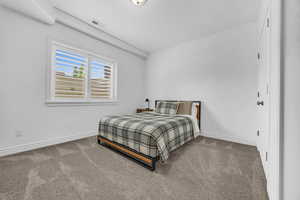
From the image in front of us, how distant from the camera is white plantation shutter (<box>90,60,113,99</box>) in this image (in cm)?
319

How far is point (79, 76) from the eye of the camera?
2930 millimetres

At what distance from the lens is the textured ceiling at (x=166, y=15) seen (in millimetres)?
2160

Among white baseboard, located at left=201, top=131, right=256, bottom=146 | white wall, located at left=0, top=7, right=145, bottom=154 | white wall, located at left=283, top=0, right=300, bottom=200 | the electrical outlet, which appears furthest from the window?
white wall, located at left=283, top=0, right=300, bottom=200

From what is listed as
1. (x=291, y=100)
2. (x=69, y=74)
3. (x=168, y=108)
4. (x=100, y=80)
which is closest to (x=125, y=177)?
(x=291, y=100)

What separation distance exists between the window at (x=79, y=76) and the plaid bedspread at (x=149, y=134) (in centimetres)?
113

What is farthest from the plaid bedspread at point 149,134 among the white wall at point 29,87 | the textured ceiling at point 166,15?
the textured ceiling at point 166,15

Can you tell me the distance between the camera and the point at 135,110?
14.4 ft

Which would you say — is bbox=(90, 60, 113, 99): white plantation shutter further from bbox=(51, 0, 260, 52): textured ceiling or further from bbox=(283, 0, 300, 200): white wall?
bbox=(283, 0, 300, 200): white wall

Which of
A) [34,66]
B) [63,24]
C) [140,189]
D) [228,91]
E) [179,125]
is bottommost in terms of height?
[140,189]

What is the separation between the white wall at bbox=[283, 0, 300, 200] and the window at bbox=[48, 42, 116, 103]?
338 cm

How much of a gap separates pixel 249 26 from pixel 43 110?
474 cm

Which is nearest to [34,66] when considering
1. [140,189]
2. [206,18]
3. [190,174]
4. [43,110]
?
[43,110]

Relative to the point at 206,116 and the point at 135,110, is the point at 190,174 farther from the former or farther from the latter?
the point at 135,110

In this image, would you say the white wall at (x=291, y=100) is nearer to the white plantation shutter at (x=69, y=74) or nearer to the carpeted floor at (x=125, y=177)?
the carpeted floor at (x=125, y=177)
